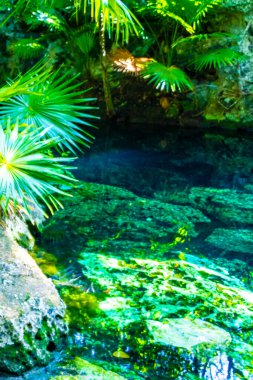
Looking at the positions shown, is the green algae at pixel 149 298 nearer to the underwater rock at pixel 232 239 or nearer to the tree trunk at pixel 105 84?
the underwater rock at pixel 232 239

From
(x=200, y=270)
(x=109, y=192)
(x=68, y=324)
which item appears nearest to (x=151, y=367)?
(x=68, y=324)

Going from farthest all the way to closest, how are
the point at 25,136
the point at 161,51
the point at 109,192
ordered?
the point at 161,51, the point at 109,192, the point at 25,136

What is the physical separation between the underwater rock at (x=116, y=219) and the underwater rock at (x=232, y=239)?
0.17m

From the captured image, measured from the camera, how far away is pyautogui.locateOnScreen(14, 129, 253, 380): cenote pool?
2.24m

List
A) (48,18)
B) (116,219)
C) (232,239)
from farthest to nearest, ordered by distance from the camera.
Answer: (48,18)
(116,219)
(232,239)

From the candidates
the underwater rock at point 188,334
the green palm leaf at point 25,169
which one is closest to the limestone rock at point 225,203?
the underwater rock at point 188,334

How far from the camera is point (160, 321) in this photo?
99.8 inches

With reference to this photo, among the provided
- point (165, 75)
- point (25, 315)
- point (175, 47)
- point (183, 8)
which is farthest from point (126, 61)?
point (25, 315)

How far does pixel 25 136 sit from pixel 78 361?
1.22 metres

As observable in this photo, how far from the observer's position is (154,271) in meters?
3.11

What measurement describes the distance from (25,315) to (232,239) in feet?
6.76

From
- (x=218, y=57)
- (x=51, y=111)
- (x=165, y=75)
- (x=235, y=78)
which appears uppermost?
(x=218, y=57)

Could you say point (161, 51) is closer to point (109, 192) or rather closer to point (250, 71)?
point (250, 71)

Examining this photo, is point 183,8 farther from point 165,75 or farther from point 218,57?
point 165,75
